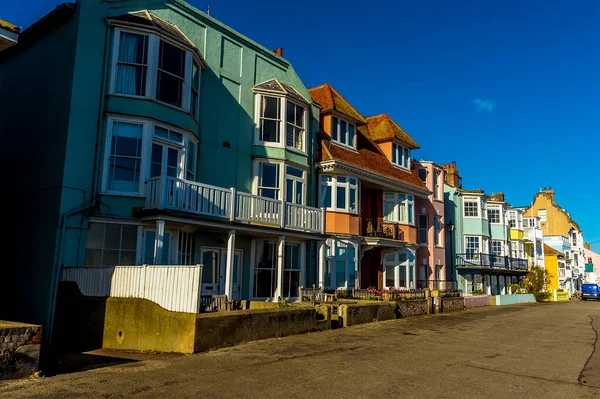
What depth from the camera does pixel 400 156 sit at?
2891cm

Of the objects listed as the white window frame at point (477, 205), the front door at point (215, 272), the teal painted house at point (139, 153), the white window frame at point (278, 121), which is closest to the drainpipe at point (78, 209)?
the teal painted house at point (139, 153)

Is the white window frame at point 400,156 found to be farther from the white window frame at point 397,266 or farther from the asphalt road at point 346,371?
the asphalt road at point 346,371

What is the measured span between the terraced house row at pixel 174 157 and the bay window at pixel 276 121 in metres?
0.06

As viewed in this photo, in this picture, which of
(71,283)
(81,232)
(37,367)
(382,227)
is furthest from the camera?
(382,227)

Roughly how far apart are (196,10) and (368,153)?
40.0 feet

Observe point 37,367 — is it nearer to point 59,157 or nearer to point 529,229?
point 59,157

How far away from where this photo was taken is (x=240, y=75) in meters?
19.1

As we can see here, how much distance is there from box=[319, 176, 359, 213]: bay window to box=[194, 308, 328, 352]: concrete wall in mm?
8237

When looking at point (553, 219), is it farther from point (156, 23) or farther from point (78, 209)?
point (78, 209)

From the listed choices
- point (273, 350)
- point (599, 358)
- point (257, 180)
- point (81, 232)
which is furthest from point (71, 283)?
point (599, 358)

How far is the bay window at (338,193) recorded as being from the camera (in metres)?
21.8

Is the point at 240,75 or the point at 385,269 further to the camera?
the point at 385,269

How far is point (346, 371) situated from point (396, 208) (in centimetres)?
1846

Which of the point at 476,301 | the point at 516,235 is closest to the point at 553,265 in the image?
the point at 516,235
